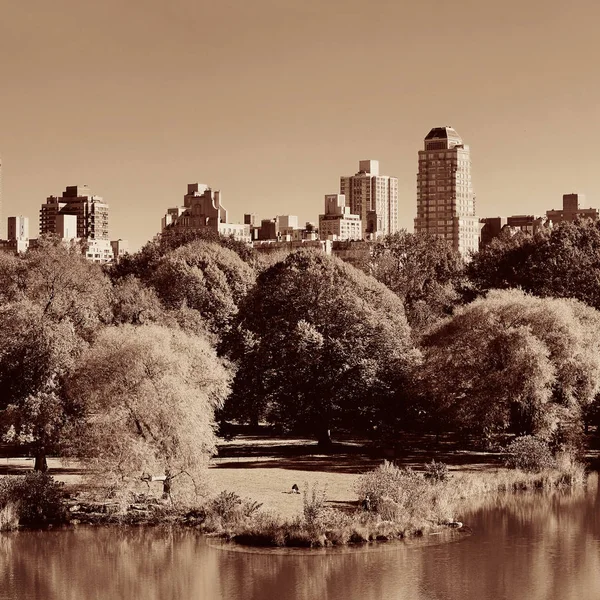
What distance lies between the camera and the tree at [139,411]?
45.2 meters

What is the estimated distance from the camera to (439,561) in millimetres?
37656

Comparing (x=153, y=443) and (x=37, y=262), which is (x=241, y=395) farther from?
(x=37, y=262)

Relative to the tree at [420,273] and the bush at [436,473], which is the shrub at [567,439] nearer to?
the bush at [436,473]

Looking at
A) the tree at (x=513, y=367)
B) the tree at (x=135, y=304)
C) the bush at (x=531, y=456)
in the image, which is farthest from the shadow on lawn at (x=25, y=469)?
the bush at (x=531, y=456)

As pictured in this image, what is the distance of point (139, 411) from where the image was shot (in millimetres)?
45875

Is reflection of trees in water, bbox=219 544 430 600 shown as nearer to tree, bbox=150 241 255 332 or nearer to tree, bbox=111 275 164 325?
tree, bbox=111 275 164 325

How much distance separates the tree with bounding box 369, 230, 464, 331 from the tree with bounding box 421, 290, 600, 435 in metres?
19.9

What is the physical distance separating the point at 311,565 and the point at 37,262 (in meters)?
55.5

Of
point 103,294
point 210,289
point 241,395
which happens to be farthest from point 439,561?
point 210,289

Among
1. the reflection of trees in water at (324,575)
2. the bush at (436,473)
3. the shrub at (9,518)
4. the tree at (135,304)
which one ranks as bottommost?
the reflection of trees in water at (324,575)

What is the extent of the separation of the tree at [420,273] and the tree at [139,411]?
35153 mm

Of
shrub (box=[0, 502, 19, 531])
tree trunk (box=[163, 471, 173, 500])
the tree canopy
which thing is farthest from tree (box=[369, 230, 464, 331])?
shrub (box=[0, 502, 19, 531])

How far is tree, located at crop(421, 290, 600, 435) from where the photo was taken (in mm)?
56344

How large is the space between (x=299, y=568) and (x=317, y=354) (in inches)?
923
